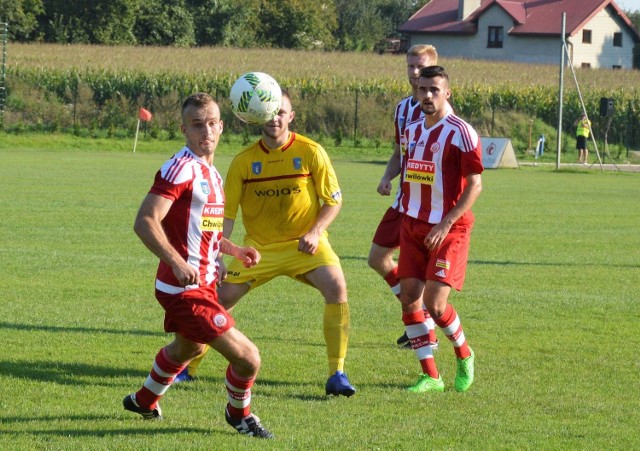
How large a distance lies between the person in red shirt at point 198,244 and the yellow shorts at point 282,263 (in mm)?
1554

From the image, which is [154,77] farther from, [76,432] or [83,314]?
[76,432]

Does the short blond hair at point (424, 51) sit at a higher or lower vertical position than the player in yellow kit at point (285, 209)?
higher

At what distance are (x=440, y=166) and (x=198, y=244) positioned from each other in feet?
7.26

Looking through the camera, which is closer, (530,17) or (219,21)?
(219,21)

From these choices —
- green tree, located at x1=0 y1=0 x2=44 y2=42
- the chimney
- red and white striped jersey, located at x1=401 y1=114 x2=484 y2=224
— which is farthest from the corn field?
red and white striped jersey, located at x1=401 y1=114 x2=484 y2=224

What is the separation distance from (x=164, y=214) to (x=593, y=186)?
24436mm

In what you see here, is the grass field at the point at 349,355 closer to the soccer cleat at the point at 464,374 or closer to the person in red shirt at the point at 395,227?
the soccer cleat at the point at 464,374

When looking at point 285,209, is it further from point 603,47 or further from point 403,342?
point 603,47

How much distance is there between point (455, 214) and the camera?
710 centimetres

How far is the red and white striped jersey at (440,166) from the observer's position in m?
7.19

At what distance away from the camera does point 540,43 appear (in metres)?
83.6

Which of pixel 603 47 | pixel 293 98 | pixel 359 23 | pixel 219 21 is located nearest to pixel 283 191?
pixel 293 98

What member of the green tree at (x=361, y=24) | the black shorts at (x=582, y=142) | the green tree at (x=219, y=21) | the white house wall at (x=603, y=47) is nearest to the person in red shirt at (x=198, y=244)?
the black shorts at (x=582, y=142)

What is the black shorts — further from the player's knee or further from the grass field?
the player's knee
